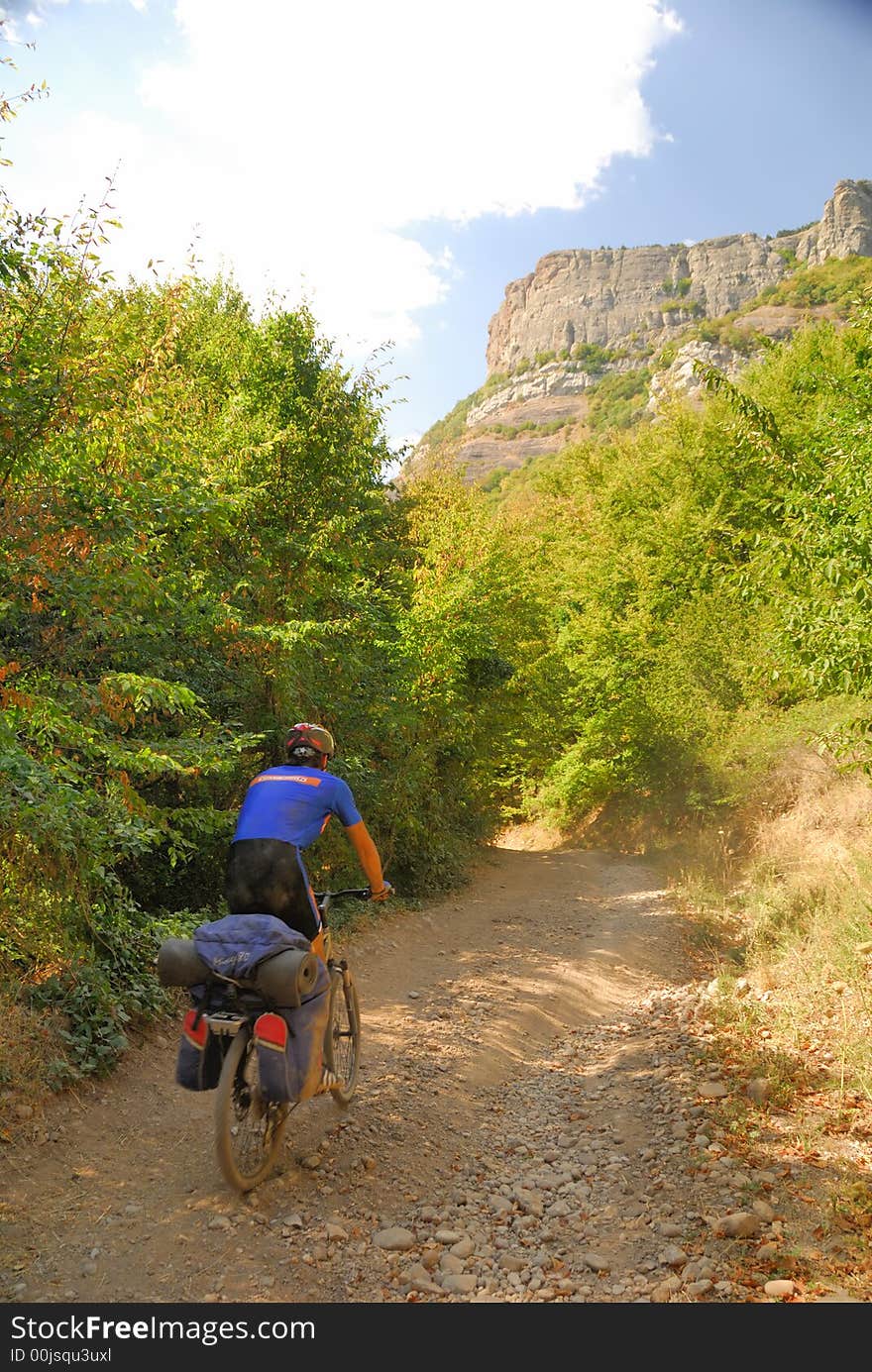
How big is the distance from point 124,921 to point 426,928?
5514 millimetres

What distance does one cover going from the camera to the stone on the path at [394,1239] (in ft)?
11.5

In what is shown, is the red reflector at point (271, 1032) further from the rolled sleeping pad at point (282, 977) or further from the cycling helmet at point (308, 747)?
the cycling helmet at point (308, 747)

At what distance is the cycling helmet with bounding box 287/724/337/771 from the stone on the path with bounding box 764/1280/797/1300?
115 inches

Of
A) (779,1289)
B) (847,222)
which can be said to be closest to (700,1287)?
(779,1289)

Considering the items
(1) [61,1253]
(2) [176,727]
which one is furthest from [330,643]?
(1) [61,1253]

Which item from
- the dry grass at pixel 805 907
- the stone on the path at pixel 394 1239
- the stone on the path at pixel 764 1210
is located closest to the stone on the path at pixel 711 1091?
the dry grass at pixel 805 907

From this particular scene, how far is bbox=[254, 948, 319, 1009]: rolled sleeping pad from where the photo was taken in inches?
140

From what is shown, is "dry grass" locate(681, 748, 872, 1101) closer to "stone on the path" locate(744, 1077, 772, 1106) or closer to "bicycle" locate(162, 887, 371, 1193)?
"stone on the path" locate(744, 1077, 772, 1106)

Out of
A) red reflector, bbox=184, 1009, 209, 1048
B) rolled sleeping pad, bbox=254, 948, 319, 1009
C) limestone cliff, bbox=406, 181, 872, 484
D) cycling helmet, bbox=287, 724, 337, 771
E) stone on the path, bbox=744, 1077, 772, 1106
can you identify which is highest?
limestone cliff, bbox=406, 181, 872, 484

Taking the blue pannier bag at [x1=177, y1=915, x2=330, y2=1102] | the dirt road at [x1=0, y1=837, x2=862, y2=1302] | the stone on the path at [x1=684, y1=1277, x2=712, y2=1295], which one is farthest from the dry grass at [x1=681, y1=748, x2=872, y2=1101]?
the blue pannier bag at [x1=177, y1=915, x2=330, y2=1102]

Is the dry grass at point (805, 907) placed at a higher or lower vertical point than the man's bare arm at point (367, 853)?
lower

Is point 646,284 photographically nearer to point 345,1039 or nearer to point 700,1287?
point 345,1039

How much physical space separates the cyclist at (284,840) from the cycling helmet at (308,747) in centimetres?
7

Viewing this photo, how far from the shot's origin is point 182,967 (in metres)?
3.67
